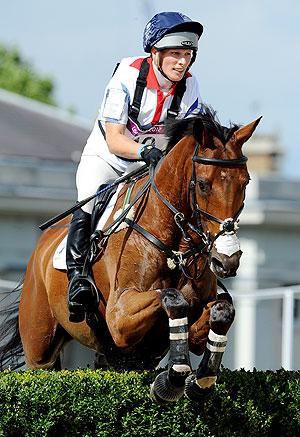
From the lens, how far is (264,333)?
22.7 metres

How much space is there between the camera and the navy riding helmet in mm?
8172

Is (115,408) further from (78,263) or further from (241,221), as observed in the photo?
(241,221)

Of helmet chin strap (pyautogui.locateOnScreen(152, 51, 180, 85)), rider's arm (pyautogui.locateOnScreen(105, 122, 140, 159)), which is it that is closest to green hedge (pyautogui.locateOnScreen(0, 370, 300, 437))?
rider's arm (pyautogui.locateOnScreen(105, 122, 140, 159))

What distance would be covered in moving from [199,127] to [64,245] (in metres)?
1.69

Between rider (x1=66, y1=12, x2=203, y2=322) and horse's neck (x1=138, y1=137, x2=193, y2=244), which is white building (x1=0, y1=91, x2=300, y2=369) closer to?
rider (x1=66, y1=12, x2=203, y2=322)

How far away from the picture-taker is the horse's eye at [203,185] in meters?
7.59

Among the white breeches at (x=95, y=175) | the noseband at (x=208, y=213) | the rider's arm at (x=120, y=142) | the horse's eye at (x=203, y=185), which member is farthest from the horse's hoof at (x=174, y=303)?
the white breeches at (x=95, y=175)

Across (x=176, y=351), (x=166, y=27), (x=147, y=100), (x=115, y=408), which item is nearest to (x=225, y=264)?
(x=176, y=351)

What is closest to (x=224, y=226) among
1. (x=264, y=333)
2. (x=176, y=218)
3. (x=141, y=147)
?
(x=176, y=218)

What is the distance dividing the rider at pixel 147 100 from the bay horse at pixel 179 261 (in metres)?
0.18

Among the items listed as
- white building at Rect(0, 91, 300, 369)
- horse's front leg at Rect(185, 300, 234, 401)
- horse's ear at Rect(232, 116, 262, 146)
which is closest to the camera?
horse's front leg at Rect(185, 300, 234, 401)

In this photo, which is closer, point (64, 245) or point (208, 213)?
point (208, 213)

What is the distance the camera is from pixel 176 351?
295 inches

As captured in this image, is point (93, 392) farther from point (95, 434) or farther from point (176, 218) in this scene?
point (176, 218)
